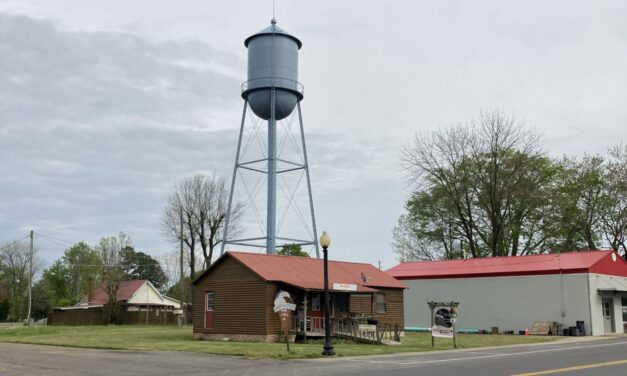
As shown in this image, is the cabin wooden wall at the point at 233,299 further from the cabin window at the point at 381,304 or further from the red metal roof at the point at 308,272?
the cabin window at the point at 381,304

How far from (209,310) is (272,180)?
40.2 feet

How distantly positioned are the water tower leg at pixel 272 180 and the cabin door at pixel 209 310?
347 inches

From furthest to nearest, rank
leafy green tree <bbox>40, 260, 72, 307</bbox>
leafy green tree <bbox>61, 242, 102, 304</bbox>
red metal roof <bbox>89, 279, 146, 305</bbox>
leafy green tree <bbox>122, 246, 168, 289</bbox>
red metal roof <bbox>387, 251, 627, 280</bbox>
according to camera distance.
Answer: leafy green tree <bbox>122, 246, 168, 289</bbox>, leafy green tree <bbox>40, 260, 72, 307</bbox>, leafy green tree <bbox>61, 242, 102, 304</bbox>, red metal roof <bbox>89, 279, 146, 305</bbox>, red metal roof <bbox>387, 251, 627, 280</bbox>

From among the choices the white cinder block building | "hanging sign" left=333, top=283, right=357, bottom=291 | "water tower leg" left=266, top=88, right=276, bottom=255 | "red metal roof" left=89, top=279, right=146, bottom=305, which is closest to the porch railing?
"hanging sign" left=333, top=283, right=357, bottom=291

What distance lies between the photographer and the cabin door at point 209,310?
3403 centimetres

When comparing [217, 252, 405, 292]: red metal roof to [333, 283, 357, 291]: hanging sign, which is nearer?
[333, 283, 357, 291]: hanging sign

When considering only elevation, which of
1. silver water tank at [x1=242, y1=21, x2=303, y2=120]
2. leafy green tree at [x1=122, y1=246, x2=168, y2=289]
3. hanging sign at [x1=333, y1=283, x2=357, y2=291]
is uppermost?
silver water tank at [x1=242, y1=21, x2=303, y2=120]

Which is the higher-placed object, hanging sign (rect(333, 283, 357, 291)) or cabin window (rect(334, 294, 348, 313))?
hanging sign (rect(333, 283, 357, 291))

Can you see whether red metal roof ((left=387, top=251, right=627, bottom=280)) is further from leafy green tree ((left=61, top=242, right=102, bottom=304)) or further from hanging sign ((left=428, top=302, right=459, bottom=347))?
leafy green tree ((left=61, top=242, right=102, bottom=304))

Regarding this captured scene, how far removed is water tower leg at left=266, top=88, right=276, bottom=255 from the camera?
43344mm

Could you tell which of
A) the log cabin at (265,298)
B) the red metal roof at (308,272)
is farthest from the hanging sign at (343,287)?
the red metal roof at (308,272)

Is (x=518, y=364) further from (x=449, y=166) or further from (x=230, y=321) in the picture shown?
(x=449, y=166)

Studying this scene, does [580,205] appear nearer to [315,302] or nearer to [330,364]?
[315,302]

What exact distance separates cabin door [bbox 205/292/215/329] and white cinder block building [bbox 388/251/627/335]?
19.3m
